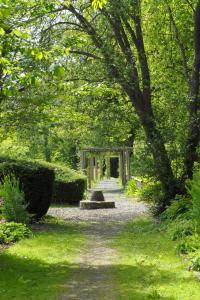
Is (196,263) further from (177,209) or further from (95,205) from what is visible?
(95,205)

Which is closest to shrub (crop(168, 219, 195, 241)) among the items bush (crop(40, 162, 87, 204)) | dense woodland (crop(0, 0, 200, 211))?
dense woodland (crop(0, 0, 200, 211))

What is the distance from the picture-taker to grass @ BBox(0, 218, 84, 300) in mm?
6168

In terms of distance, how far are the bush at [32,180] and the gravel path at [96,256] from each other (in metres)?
1.38

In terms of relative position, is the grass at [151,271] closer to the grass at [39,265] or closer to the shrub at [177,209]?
the grass at [39,265]

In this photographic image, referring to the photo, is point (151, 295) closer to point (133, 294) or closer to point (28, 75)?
point (133, 294)

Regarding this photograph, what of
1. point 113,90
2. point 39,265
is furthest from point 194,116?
point 39,265

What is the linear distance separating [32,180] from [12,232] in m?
2.57

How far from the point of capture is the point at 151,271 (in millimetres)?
7125

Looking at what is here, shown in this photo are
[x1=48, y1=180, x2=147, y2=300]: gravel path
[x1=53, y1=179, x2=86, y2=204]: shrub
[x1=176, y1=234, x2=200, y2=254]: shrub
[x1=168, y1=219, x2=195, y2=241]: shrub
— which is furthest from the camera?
[x1=53, y1=179, x2=86, y2=204]: shrub

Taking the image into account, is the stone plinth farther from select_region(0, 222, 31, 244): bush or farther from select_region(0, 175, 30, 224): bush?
select_region(0, 222, 31, 244): bush

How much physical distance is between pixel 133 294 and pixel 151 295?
297 mm

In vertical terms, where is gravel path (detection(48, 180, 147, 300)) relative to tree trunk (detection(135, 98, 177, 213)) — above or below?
below

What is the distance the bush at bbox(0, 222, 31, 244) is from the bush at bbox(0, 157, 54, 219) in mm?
1742

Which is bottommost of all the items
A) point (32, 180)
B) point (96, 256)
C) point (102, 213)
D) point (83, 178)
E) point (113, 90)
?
point (102, 213)
